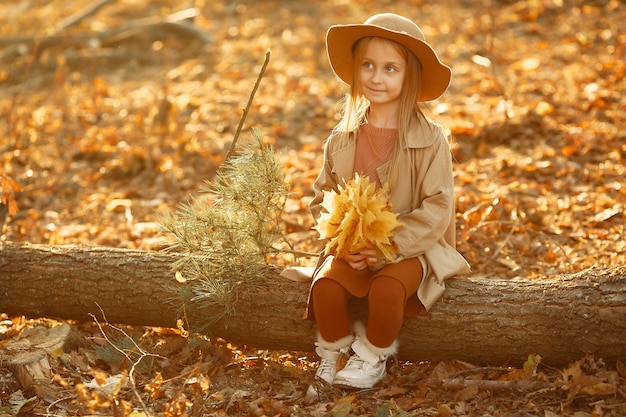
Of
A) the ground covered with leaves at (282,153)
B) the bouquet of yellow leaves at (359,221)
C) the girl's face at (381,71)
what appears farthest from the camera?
the girl's face at (381,71)

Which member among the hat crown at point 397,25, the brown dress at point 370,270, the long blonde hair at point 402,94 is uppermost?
the hat crown at point 397,25

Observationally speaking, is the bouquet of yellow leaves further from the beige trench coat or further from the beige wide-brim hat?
the beige wide-brim hat

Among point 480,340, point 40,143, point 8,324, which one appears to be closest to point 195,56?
point 40,143

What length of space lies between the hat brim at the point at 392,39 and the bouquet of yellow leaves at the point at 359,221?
59 cm

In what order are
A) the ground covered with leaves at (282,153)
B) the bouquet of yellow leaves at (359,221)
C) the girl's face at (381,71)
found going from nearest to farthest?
the bouquet of yellow leaves at (359,221) → the ground covered with leaves at (282,153) → the girl's face at (381,71)

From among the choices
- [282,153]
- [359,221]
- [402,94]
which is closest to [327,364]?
[359,221]

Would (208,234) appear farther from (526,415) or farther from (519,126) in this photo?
(519,126)

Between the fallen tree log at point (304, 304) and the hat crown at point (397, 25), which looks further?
the hat crown at point (397, 25)

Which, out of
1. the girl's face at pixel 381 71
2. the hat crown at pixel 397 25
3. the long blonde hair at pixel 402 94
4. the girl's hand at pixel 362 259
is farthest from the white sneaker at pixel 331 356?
the hat crown at pixel 397 25

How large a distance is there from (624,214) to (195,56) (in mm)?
6516

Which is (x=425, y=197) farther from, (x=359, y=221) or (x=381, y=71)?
(x=381, y=71)

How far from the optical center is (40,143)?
7.08m

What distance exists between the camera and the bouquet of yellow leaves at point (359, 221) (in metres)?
3.14

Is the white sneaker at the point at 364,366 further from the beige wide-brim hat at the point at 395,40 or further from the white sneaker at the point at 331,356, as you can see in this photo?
the beige wide-brim hat at the point at 395,40
